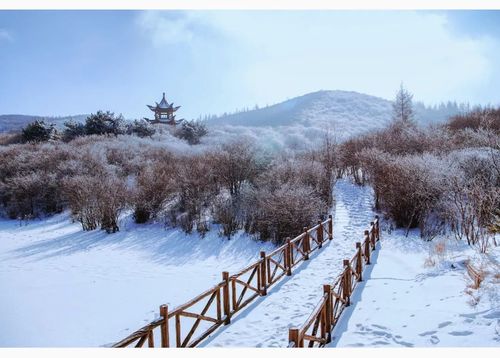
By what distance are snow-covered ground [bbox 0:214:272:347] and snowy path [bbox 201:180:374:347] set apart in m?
2.00

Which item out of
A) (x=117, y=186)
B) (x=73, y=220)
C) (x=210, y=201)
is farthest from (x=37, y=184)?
(x=210, y=201)

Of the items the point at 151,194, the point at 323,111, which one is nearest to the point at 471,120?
the point at 151,194

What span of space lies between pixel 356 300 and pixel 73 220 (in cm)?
1275

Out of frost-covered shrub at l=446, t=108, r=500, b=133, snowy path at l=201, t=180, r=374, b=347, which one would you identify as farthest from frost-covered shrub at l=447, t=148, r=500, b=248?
frost-covered shrub at l=446, t=108, r=500, b=133

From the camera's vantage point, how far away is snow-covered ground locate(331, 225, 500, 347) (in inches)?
169

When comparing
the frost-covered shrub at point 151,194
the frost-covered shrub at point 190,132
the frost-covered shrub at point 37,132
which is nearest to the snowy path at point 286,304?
the frost-covered shrub at point 151,194

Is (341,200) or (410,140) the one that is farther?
(410,140)

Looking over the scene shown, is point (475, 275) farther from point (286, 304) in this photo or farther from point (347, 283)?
point (286, 304)

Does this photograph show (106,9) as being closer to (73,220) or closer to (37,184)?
(73,220)

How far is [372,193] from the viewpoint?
15148 mm

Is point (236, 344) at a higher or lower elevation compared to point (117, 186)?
lower

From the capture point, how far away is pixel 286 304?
20.0ft

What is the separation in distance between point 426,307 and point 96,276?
24.8 feet
